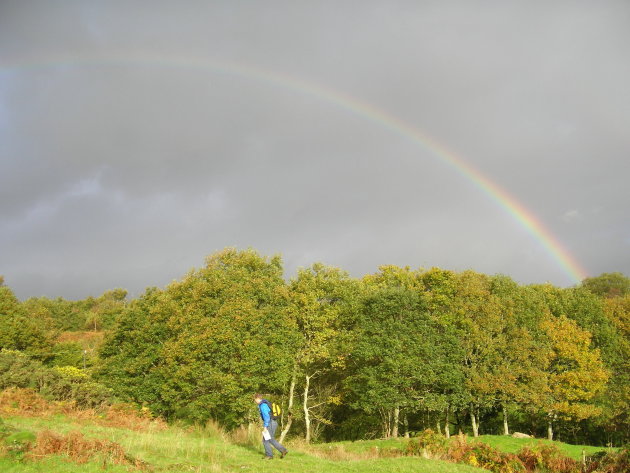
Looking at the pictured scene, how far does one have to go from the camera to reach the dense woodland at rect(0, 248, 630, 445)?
37750 millimetres

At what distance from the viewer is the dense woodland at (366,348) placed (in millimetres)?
37750

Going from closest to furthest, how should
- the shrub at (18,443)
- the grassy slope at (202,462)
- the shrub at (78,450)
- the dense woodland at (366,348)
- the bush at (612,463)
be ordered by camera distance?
1. the grassy slope at (202,462)
2. the shrub at (18,443)
3. the shrub at (78,450)
4. the bush at (612,463)
5. the dense woodland at (366,348)

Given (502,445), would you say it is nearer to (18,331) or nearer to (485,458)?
(485,458)

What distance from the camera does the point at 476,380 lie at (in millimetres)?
41625

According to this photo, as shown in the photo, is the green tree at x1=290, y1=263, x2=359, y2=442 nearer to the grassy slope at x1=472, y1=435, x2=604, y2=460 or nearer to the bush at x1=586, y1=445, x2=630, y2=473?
the grassy slope at x1=472, y1=435, x2=604, y2=460

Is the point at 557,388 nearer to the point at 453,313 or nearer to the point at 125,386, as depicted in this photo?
the point at 453,313

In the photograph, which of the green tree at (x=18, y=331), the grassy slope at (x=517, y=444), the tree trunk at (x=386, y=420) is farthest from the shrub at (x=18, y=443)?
the green tree at (x=18, y=331)

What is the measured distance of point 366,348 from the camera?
139ft

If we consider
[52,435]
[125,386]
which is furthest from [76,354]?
[52,435]

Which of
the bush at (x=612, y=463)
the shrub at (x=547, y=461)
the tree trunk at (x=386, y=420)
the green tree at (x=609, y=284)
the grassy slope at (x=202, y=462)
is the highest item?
the green tree at (x=609, y=284)

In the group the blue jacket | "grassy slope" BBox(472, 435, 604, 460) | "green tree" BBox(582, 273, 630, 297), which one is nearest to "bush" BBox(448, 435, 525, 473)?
"grassy slope" BBox(472, 435, 604, 460)

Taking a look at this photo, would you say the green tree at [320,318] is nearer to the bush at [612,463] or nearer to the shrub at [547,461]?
the shrub at [547,461]

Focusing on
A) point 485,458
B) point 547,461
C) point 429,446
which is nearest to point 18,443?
point 429,446

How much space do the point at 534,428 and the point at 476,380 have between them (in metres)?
15.2
